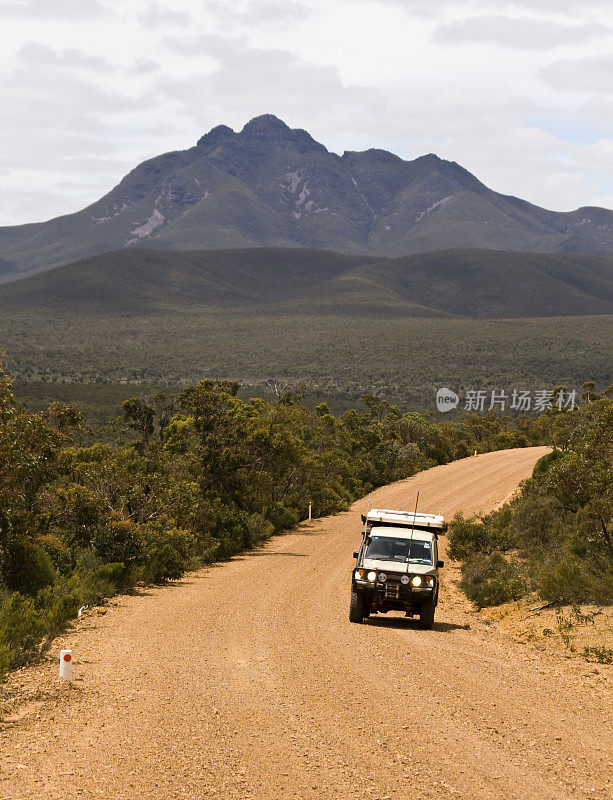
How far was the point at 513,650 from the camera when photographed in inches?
543

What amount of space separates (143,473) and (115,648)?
454 inches

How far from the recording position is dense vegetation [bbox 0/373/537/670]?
14672mm

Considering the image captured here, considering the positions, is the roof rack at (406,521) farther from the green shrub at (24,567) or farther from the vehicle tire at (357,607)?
the green shrub at (24,567)

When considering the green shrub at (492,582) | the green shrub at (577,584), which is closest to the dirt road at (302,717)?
the green shrub at (577,584)

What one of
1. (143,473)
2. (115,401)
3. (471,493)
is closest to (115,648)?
(143,473)

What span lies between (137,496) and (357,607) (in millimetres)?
8251

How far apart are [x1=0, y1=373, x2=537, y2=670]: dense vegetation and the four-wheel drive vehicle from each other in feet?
16.2

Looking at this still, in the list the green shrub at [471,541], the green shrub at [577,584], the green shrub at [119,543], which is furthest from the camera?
the green shrub at [471,541]

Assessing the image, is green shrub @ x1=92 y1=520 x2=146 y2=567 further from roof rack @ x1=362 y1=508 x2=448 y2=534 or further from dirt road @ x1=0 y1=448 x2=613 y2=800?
roof rack @ x1=362 y1=508 x2=448 y2=534

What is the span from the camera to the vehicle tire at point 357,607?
15.6m

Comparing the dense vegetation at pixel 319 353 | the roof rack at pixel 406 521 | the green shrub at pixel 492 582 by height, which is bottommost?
the green shrub at pixel 492 582

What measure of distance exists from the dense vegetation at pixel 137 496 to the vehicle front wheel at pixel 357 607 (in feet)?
15.6

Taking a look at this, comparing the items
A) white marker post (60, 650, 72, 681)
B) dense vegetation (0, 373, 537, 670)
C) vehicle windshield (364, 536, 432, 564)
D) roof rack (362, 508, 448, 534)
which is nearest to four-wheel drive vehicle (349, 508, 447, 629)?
vehicle windshield (364, 536, 432, 564)

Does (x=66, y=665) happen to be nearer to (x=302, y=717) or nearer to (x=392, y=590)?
(x=302, y=717)
